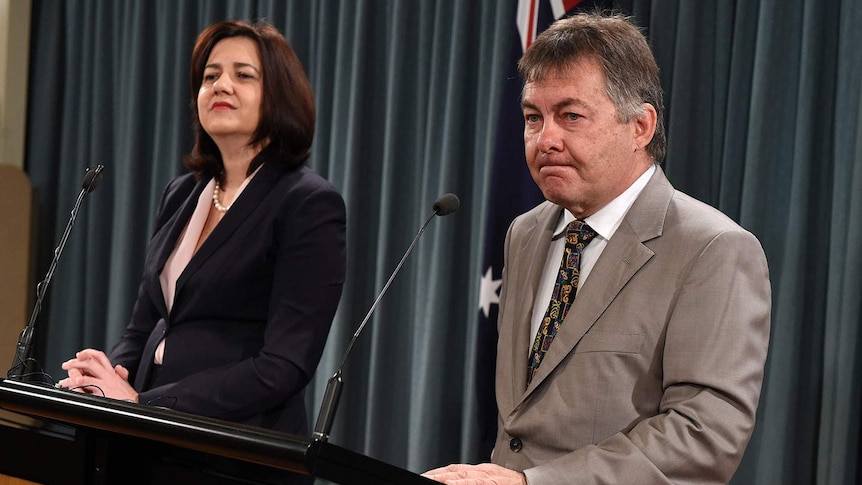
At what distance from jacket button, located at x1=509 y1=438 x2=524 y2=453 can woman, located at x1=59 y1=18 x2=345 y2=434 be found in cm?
65

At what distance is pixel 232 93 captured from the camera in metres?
2.59

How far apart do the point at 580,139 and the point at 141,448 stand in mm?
996

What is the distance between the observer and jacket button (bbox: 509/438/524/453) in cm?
193

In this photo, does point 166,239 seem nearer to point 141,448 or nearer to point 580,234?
point 141,448

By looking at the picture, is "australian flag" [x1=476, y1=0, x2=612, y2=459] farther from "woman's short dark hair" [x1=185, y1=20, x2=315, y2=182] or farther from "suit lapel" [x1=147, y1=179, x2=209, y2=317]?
"suit lapel" [x1=147, y1=179, x2=209, y2=317]

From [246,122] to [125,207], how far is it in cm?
192

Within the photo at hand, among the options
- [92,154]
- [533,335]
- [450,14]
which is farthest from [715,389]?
[92,154]

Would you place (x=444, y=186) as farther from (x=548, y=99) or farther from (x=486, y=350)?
(x=548, y=99)

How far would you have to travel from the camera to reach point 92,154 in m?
4.48

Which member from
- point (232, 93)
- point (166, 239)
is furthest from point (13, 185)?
point (232, 93)

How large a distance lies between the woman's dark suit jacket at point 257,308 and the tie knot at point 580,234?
661mm

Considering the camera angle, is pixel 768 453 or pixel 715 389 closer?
pixel 715 389

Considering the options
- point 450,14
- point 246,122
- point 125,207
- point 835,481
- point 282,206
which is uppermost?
point 450,14

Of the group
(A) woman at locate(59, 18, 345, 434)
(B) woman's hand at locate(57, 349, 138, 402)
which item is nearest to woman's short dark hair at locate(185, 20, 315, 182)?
(A) woman at locate(59, 18, 345, 434)
